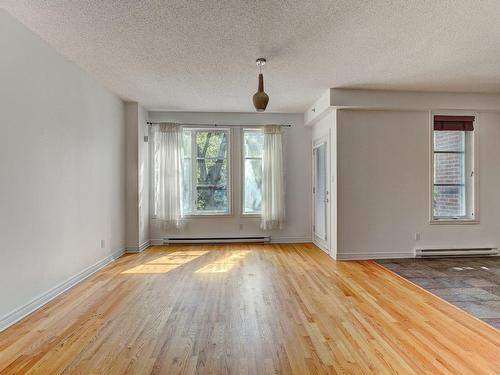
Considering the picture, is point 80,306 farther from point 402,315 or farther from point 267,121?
point 267,121

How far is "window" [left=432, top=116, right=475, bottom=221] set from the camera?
5.41 meters

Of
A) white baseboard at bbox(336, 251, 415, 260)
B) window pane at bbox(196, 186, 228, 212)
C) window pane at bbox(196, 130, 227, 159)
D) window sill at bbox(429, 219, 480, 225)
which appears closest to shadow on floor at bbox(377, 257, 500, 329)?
white baseboard at bbox(336, 251, 415, 260)

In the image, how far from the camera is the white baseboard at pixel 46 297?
2717 millimetres

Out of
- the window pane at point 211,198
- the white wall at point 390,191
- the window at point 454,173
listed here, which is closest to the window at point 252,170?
the window pane at point 211,198

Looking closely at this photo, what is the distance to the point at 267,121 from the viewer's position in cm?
664

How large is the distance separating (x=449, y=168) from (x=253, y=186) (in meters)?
3.52

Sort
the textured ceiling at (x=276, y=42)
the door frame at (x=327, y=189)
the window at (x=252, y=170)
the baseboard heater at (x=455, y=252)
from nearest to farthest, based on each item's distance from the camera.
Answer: the textured ceiling at (x=276, y=42)
the baseboard heater at (x=455, y=252)
the door frame at (x=327, y=189)
the window at (x=252, y=170)

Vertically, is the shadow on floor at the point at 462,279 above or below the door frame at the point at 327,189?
below

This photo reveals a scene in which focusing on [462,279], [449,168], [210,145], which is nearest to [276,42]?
[210,145]

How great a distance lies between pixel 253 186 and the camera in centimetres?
664

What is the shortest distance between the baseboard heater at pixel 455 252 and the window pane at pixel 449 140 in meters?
1.69

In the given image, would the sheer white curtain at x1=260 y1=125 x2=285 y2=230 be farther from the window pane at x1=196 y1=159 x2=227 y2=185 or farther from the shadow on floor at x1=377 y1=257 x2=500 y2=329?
the shadow on floor at x1=377 y1=257 x2=500 y2=329

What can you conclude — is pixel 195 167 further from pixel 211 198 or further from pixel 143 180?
pixel 143 180

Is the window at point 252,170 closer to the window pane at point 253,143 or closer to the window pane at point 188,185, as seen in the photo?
the window pane at point 253,143
